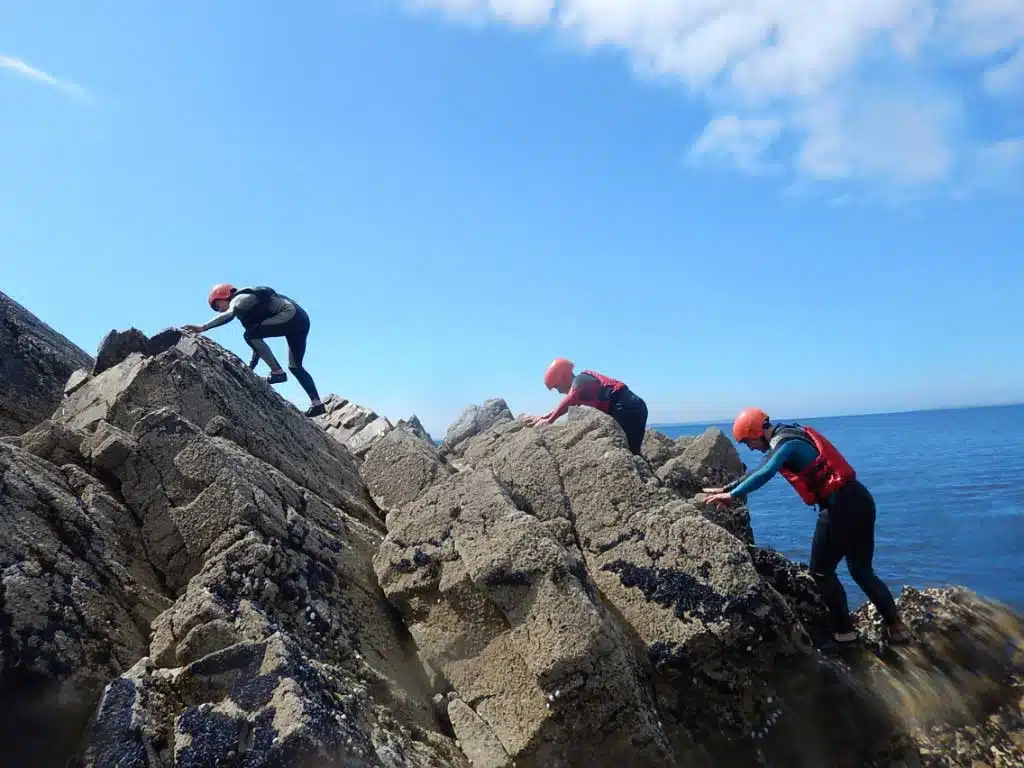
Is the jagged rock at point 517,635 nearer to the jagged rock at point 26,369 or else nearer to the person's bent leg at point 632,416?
the person's bent leg at point 632,416

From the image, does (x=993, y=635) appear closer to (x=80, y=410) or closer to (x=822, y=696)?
(x=822, y=696)

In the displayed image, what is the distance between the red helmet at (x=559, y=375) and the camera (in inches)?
454

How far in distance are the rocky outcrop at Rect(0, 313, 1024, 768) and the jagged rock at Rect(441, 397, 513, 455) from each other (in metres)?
8.74

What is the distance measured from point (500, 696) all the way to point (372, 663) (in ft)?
3.96

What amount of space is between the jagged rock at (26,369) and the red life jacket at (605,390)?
828cm

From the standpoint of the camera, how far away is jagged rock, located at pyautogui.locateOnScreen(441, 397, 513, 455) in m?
17.6

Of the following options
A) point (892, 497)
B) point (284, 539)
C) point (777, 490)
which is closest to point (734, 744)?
point (284, 539)

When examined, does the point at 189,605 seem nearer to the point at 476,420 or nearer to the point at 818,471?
the point at 818,471

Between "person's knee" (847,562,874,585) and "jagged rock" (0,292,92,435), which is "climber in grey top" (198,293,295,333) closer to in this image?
"jagged rock" (0,292,92,435)

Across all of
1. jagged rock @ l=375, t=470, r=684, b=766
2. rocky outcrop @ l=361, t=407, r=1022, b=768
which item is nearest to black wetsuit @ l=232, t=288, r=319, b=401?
rocky outcrop @ l=361, t=407, r=1022, b=768

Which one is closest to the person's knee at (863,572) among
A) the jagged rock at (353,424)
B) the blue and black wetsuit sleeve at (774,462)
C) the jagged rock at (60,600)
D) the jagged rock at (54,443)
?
the blue and black wetsuit sleeve at (774,462)

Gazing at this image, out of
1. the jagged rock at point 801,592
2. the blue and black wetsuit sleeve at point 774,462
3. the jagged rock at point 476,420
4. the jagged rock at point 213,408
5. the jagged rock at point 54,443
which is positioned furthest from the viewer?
the jagged rock at point 476,420

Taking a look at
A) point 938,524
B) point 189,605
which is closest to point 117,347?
point 189,605

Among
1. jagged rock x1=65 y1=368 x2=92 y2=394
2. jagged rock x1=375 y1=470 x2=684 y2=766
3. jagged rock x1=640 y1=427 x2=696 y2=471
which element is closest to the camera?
jagged rock x1=375 y1=470 x2=684 y2=766
